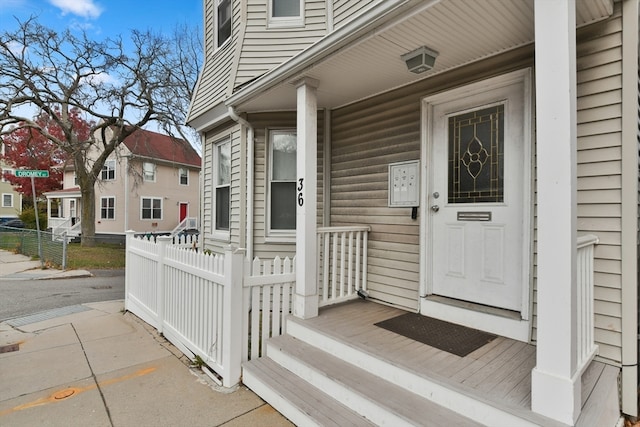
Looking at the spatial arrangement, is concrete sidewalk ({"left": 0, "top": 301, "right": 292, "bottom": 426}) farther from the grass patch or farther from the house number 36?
the grass patch

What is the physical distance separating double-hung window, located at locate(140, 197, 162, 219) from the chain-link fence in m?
6.43

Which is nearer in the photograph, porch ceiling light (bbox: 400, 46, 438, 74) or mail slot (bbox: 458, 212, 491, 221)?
porch ceiling light (bbox: 400, 46, 438, 74)

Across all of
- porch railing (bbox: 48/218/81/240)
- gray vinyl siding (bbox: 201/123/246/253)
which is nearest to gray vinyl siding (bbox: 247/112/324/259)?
gray vinyl siding (bbox: 201/123/246/253)

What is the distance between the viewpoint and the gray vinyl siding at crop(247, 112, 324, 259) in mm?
4742

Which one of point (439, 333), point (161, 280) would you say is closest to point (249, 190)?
point (161, 280)

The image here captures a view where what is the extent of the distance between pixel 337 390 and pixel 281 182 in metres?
3.06

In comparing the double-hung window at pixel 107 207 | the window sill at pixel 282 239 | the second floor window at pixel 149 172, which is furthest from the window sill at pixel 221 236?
the double-hung window at pixel 107 207

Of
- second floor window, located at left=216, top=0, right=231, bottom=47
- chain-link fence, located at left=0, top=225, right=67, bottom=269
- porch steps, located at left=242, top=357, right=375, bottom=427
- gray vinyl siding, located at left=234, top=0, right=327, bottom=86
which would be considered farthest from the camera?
chain-link fence, located at left=0, top=225, right=67, bottom=269

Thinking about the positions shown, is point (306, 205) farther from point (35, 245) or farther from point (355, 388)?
point (35, 245)

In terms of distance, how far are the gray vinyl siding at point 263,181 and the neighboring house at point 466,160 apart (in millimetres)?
20

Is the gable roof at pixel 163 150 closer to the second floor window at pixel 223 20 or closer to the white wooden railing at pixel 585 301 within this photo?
the second floor window at pixel 223 20

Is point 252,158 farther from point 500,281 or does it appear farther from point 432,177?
point 500,281

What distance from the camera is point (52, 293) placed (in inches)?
256

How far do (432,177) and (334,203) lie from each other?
1458mm
